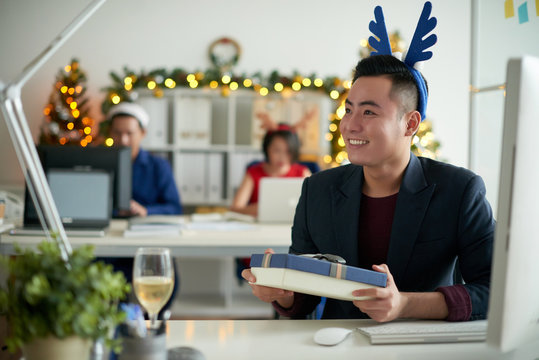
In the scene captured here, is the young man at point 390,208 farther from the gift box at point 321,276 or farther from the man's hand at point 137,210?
the man's hand at point 137,210

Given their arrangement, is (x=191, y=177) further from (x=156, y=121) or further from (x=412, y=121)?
(x=412, y=121)

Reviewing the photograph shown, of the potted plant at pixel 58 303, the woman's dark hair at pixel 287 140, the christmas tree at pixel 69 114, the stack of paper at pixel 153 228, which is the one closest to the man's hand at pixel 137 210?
the stack of paper at pixel 153 228

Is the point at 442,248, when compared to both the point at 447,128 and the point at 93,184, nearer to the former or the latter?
the point at 93,184

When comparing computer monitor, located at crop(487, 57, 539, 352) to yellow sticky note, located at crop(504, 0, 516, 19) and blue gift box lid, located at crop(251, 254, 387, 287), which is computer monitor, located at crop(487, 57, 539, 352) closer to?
blue gift box lid, located at crop(251, 254, 387, 287)

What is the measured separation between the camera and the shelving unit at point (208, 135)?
15.7 ft

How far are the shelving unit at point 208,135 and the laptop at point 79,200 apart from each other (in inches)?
86.6

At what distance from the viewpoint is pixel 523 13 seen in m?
2.00

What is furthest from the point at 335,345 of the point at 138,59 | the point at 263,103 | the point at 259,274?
the point at 138,59

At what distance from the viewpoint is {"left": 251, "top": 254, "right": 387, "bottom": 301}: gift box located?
1.14 meters

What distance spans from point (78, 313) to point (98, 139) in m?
4.17

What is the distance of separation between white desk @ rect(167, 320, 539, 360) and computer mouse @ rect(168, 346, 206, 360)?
68 mm

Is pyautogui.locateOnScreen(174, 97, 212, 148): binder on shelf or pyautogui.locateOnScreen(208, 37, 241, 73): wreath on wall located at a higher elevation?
pyautogui.locateOnScreen(208, 37, 241, 73): wreath on wall

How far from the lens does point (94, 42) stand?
5.05 meters

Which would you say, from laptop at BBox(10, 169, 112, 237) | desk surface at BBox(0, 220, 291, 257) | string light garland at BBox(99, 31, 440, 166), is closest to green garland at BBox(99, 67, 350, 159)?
string light garland at BBox(99, 31, 440, 166)
